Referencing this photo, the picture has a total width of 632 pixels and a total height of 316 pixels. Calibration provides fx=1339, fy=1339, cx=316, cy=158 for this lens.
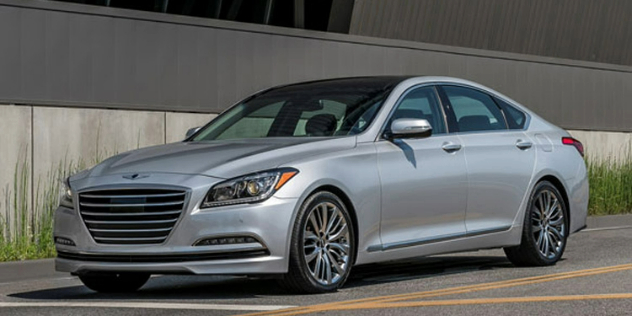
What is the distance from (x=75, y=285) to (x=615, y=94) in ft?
59.6

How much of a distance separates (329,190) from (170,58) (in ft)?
29.1

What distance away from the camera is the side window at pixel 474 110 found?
11.3 m

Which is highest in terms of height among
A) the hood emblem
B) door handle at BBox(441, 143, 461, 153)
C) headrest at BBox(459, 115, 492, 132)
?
headrest at BBox(459, 115, 492, 132)

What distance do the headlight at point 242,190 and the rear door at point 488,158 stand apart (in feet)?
7.59

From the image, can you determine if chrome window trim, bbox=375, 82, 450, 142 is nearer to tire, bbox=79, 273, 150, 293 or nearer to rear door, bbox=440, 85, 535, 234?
rear door, bbox=440, 85, 535, 234

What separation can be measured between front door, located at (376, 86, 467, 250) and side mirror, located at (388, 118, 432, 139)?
106 mm

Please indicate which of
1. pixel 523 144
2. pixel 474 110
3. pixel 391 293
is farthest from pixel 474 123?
pixel 391 293

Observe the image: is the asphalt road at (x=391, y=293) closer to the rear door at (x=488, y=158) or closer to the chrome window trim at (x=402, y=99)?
the rear door at (x=488, y=158)

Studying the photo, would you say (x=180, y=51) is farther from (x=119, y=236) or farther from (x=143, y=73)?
(x=119, y=236)

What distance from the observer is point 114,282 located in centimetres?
1027

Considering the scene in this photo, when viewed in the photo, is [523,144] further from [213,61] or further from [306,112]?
[213,61]

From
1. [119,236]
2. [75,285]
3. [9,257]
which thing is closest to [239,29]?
[9,257]

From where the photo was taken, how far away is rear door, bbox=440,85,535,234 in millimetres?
11000

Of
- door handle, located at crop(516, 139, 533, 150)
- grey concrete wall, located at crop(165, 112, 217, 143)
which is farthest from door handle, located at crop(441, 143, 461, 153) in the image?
grey concrete wall, located at crop(165, 112, 217, 143)
